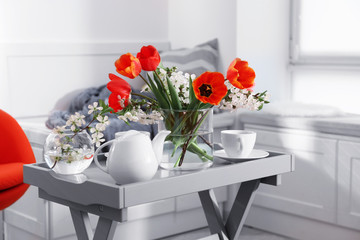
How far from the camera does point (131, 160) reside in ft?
5.93

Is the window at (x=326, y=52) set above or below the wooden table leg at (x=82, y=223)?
above

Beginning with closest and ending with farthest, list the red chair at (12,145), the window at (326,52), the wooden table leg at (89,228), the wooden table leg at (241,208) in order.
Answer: the wooden table leg at (89,228) → the wooden table leg at (241,208) → the red chair at (12,145) → the window at (326,52)

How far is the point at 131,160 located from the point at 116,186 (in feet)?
0.34

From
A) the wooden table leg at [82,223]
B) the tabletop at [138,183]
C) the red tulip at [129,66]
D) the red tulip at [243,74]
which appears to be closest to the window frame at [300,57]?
the tabletop at [138,183]

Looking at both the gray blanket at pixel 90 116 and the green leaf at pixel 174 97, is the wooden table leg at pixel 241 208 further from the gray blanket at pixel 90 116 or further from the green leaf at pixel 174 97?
the gray blanket at pixel 90 116

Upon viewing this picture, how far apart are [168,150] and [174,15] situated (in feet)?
8.09

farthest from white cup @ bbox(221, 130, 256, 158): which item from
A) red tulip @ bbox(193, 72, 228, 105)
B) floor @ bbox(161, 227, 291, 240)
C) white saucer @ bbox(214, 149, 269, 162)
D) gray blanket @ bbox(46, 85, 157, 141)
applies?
floor @ bbox(161, 227, 291, 240)

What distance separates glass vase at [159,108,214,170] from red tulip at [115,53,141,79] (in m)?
0.17

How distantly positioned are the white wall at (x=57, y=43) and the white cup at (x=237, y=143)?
1.82m

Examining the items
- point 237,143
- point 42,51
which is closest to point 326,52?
point 42,51

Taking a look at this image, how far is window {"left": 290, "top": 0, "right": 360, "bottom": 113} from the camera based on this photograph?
375cm

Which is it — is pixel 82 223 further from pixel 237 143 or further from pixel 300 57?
pixel 300 57

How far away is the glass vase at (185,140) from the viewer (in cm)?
199

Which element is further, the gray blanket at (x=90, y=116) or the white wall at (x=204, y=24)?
the white wall at (x=204, y=24)
